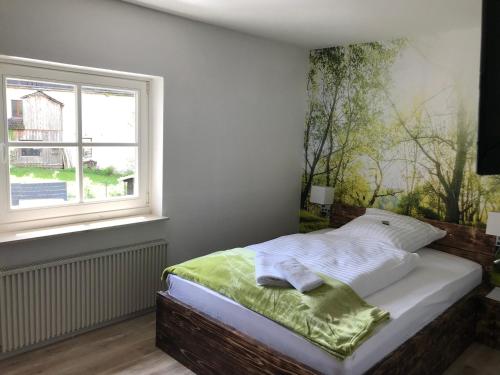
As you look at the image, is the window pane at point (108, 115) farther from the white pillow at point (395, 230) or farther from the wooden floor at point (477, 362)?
the wooden floor at point (477, 362)

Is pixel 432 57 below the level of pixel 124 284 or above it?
above

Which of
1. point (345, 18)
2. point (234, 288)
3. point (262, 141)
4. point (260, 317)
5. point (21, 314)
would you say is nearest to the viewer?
point (260, 317)

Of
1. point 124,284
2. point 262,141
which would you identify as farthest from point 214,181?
point 124,284

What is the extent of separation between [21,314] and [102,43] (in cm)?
179

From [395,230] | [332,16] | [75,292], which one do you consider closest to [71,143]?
[75,292]

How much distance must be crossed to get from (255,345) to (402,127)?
239 cm

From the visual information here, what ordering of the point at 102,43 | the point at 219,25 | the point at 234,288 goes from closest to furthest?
the point at 234,288, the point at 102,43, the point at 219,25

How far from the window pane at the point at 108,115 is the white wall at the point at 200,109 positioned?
0.86 feet

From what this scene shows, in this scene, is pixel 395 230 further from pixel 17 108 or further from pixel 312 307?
pixel 17 108

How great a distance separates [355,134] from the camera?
3924mm

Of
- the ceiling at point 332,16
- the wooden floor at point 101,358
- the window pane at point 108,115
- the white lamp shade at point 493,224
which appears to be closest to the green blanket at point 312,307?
the wooden floor at point 101,358

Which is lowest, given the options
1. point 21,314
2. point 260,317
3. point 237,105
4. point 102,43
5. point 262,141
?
point 21,314

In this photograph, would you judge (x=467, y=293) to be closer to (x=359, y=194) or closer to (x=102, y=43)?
(x=359, y=194)

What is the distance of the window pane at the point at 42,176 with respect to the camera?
2.63 m
